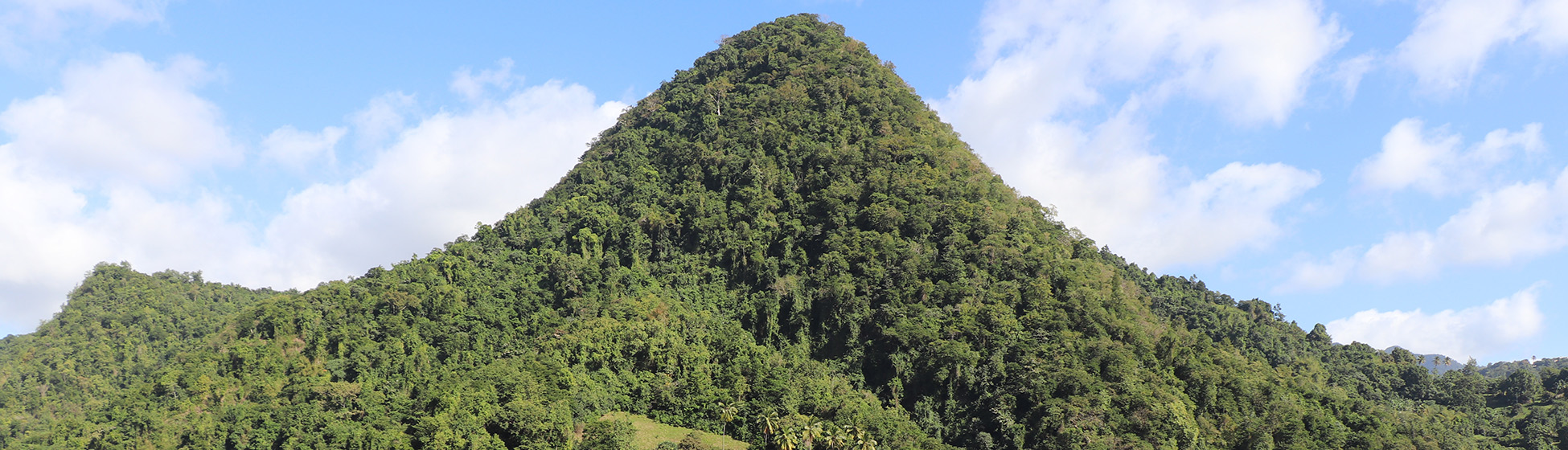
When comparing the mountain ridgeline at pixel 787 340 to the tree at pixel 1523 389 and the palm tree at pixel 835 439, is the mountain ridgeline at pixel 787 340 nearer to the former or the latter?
the palm tree at pixel 835 439

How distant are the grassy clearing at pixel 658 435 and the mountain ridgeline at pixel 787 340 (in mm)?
987

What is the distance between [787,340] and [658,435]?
20963mm

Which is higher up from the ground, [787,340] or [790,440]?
[787,340]

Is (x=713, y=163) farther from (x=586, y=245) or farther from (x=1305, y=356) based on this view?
(x=1305, y=356)

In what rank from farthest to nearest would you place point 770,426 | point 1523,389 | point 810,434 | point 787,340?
point 1523,389 < point 787,340 < point 770,426 < point 810,434

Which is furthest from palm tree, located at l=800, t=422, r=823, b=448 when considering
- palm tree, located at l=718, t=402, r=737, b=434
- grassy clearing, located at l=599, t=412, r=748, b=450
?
palm tree, located at l=718, t=402, r=737, b=434

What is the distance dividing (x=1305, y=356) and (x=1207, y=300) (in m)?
15.2

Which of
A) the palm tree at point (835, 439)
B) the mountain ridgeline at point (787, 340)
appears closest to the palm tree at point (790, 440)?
the mountain ridgeline at point (787, 340)

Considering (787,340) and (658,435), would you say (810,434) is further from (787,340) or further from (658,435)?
(787,340)

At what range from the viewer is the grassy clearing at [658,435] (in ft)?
241

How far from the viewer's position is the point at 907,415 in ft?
269

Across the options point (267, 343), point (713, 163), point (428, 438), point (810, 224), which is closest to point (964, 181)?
point (810, 224)

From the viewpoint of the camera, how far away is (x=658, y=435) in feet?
249

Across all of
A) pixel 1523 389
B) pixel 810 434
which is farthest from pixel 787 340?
pixel 1523 389
